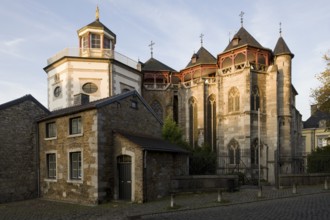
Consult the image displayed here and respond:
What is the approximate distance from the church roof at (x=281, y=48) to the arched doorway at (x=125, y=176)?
22266 millimetres

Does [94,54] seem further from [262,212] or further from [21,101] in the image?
[262,212]

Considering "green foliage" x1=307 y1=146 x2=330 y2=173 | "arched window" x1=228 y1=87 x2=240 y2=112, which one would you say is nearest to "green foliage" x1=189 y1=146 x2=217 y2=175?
"arched window" x1=228 y1=87 x2=240 y2=112

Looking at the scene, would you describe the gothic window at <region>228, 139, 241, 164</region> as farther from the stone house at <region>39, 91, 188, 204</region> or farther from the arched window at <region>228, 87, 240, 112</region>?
the stone house at <region>39, 91, 188, 204</region>

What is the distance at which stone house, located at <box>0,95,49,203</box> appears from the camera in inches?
692

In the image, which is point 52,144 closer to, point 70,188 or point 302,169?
point 70,188

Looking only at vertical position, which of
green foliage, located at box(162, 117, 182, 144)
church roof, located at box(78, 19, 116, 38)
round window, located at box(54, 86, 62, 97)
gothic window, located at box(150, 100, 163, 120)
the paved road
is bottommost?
the paved road

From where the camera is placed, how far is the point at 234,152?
29.9m

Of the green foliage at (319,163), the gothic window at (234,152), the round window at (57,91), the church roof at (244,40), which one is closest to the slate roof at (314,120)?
the church roof at (244,40)

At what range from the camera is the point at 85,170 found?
1570 cm

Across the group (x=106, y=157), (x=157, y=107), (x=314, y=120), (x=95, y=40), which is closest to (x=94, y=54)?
(x=95, y=40)

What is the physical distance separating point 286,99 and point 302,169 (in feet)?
33.5

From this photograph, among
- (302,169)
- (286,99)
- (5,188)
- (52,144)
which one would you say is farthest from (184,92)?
(5,188)

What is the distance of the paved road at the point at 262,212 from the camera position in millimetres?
10469

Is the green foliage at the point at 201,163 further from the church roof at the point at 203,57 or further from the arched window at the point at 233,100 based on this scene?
A: the church roof at the point at 203,57
